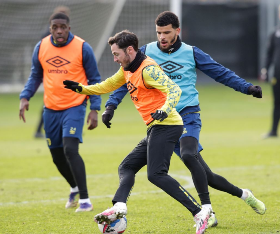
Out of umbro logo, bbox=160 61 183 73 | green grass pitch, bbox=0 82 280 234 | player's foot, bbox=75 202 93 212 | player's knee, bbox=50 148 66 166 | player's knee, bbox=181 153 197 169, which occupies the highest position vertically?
umbro logo, bbox=160 61 183 73

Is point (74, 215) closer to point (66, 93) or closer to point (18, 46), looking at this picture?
point (66, 93)

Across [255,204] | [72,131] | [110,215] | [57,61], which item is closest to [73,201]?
[72,131]

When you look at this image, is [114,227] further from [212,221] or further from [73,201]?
[73,201]

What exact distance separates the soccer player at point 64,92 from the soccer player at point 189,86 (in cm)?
106

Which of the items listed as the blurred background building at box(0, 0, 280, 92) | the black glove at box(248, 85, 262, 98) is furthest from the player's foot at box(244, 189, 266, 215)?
the blurred background building at box(0, 0, 280, 92)

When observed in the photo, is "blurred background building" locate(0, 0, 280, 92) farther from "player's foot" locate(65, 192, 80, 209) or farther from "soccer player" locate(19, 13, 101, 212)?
"player's foot" locate(65, 192, 80, 209)

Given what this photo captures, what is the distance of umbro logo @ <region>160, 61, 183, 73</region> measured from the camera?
593 centimetres

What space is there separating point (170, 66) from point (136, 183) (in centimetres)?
289

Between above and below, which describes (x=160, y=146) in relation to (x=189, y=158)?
above

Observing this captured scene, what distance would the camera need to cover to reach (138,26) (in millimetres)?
18844

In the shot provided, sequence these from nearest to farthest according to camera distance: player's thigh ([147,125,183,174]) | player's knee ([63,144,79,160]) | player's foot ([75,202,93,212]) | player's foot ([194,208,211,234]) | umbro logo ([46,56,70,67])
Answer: player's foot ([194,208,211,234])
player's thigh ([147,125,183,174])
player's foot ([75,202,93,212])
player's knee ([63,144,79,160])
umbro logo ([46,56,70,67])

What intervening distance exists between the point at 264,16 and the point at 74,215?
27370 millimetres

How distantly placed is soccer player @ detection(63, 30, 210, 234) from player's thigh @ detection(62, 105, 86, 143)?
1.45m

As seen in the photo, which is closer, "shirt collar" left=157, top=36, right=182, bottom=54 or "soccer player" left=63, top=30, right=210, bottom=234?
"soccer player" left=63, top=30, right=210, bottom=234
